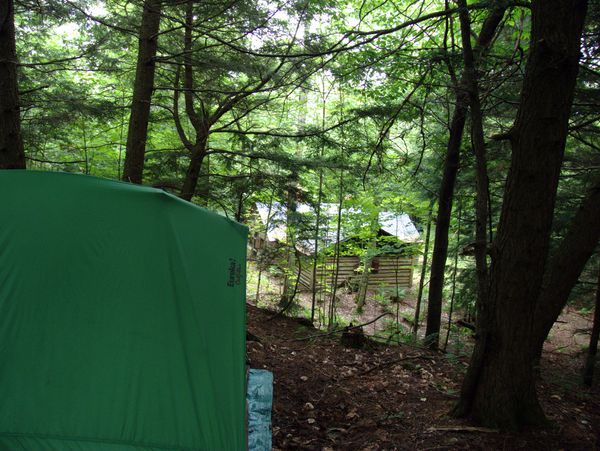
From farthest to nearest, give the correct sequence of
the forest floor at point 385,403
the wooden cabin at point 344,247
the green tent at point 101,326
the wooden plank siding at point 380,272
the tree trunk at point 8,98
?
the wooden plank siding at point 380,272 → the wooden cabin at point 344,247 → the tree trunk at point 8,98 → the forest floor at point 385,403 → the green tent at point 101,326

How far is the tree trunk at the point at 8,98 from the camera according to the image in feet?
12.4

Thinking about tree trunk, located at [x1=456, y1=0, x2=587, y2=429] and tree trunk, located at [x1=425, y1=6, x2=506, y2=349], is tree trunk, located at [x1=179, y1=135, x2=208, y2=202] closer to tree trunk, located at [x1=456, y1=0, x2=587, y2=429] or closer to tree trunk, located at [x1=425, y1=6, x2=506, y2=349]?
tree trunk, located at [x1=425, y1=6, x2=506, y2=349]

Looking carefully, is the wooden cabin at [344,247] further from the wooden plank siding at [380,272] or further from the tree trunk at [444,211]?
the tree trunk at [444,211]

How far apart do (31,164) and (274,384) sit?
7211mm

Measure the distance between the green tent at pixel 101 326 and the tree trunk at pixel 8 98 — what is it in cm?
221

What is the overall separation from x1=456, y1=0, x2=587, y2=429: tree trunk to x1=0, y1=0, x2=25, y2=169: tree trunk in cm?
455

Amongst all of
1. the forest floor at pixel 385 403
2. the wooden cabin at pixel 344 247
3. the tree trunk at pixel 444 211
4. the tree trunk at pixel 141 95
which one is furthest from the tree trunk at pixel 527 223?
the wooden cabin at pixel 344 247

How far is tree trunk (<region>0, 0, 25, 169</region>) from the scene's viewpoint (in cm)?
377

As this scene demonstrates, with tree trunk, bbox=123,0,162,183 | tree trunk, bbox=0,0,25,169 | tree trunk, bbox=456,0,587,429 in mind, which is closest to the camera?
tree trunk, bbox=456,0,587,429

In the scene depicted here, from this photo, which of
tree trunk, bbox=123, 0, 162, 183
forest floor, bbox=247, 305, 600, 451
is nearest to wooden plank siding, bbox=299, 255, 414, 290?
forest floor, bbox=247, 305, 600, 451

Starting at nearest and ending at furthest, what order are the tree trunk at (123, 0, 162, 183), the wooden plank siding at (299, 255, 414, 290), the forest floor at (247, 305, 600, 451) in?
the forest floor at (247, 305, 600, 451)
the tree trunk at (123, 0, 162, 183)
the wooden plank siding at (299, 255, 414, 290)

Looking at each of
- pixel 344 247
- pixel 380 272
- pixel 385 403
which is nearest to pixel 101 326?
pixel 385 403

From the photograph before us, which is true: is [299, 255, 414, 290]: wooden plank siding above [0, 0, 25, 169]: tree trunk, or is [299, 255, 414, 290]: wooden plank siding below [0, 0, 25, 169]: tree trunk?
below

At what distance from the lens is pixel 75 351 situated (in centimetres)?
188
